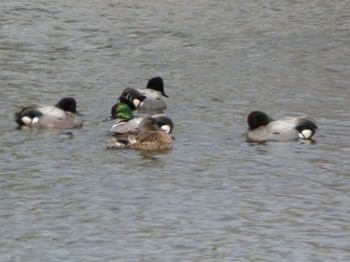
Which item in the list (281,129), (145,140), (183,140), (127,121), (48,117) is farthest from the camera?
(48,117)

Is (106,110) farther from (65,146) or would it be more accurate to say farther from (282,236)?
(282,236)

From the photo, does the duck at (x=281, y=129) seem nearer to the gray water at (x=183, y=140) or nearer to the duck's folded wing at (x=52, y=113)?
the gray water at (x=183, y=140)

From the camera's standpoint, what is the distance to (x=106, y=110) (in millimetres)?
18062

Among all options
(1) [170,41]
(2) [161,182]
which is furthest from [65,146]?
(1) [170,41]

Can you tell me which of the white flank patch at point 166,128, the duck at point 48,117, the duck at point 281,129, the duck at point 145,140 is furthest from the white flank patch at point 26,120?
the duck at point 281,129

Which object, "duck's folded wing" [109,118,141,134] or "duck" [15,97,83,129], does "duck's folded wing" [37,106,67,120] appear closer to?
"duck" [15,97,83,129]

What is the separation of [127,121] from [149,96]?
6.88 feet

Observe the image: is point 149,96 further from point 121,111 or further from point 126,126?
point 126,126

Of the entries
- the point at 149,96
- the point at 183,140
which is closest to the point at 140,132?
the point at 183,140

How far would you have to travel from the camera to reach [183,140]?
16156 mm

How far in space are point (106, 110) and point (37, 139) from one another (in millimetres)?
2025

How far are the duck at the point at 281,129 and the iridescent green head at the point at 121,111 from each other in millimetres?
1692

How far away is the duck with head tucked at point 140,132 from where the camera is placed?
51.1ft

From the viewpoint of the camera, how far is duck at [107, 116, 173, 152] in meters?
15.6
